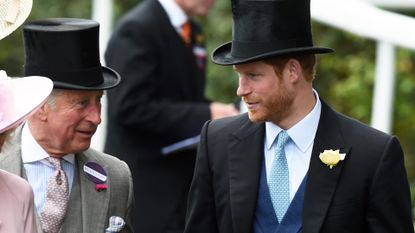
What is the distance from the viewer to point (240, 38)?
6629mm

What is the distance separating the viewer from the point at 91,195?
6.84 metres

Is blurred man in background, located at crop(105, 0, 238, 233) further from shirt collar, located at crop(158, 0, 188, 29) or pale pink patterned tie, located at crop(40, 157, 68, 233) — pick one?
pale pink patterned tie, located at crop(40, 157, 68, 233)

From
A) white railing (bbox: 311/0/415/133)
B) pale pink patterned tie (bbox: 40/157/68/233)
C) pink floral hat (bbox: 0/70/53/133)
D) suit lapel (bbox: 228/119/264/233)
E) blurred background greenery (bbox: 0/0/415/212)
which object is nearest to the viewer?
pink floral hat (bbox: 0/70/53/133)

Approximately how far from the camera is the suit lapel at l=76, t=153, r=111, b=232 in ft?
22.3

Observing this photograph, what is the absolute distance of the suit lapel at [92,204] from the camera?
6.79 meters

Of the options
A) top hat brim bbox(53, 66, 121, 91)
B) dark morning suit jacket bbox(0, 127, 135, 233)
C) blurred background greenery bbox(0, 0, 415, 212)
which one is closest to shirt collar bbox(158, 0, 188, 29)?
top hat brim bbox(53, 66, 121, 91)

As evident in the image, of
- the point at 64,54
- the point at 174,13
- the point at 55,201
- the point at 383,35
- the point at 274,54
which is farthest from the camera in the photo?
the point at 383,35

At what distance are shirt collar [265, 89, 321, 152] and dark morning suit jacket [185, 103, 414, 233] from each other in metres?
0.03

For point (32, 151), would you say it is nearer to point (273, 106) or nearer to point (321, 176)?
point (273, 106)

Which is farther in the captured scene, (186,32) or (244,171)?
(186,32)

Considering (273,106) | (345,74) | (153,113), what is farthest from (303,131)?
(345,74)

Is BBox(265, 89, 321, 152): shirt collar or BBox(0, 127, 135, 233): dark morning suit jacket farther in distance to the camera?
BBox(0, 127, 135, 233): dark morning suit jacket

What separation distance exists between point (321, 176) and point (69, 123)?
116 cm

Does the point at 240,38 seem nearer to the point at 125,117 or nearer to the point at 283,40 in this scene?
the point at 283,40
